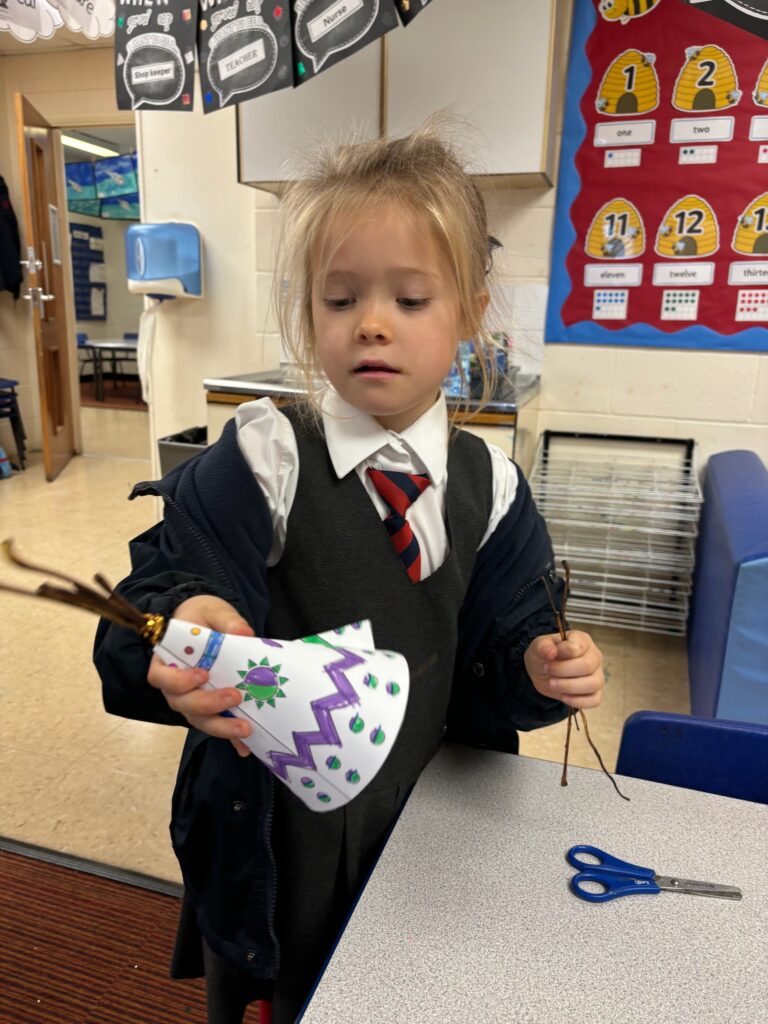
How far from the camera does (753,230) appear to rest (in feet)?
7.91

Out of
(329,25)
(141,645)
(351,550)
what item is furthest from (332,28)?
(141,645)

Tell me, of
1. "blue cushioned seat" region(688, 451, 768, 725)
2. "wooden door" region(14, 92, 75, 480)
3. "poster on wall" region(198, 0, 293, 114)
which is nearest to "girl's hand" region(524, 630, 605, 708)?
"blue cushioned seat" region(688, 451, 768, 725)

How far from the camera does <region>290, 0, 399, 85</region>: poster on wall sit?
164 centimetres

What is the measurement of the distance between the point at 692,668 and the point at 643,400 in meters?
1.00

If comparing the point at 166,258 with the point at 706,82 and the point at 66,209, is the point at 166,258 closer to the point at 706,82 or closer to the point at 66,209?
the point at 706,82

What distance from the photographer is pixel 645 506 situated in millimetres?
2498

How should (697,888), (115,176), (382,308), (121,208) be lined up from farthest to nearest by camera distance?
(121,208)
(115,176)
(382,308)
(697,888)

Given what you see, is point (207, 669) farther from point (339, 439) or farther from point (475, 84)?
point (475, 84)

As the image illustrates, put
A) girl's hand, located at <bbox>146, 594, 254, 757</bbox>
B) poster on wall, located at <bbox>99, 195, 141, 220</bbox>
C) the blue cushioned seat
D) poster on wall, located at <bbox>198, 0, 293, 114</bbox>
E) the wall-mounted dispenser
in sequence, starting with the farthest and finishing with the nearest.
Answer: poster on wall, located at <bbox>99, 195, 141, 220</bbox> < the wall-mounted dispenser < poster on wall, located at <bbox>198, 0, 293, 114</bbox> < the blue cushioned seat < girl's hand, located at <bbox>146, 594, 254, 757</bbox>

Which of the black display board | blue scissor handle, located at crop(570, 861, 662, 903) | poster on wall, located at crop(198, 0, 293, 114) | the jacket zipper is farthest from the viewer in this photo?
the black display board

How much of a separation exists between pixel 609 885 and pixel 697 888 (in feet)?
0.23

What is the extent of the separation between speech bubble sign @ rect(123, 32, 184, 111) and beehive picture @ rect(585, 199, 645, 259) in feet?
4.60

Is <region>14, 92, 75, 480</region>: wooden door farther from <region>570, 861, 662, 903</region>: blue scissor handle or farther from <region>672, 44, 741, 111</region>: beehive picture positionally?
<region>570, 861, 662, 903</region>: blue scissor handle

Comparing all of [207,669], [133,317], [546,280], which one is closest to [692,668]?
[546,280]
